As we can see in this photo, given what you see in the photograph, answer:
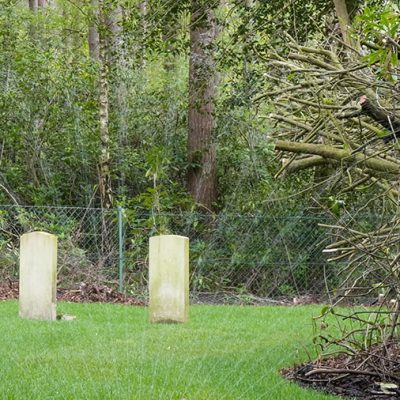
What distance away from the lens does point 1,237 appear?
15.1 metres

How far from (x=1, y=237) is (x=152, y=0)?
17.4ft

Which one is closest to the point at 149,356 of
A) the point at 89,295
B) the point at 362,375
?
the point at 362,375

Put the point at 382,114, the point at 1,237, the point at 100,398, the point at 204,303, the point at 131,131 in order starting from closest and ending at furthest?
the point at 100,398 → the point at 382,114 → the point at 204,303 → the point at 1,237 → the point at 131,131

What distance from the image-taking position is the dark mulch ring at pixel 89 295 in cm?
1327

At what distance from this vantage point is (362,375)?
646cm

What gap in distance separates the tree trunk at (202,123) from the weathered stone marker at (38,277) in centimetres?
678

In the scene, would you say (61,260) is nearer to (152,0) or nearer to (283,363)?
(152,0)

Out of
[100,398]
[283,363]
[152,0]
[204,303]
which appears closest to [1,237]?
[204,303]

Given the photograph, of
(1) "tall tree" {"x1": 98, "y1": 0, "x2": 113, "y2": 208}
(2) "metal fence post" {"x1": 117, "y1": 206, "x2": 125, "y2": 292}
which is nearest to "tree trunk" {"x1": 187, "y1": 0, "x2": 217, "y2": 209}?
(1) "tall tree" {"x1": 98, "y1": 0, "x2": 113, "y2": 208}

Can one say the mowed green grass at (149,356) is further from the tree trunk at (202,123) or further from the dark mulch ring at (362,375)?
the tree trunk at (202,123)

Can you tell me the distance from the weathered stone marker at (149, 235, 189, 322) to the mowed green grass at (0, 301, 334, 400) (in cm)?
23

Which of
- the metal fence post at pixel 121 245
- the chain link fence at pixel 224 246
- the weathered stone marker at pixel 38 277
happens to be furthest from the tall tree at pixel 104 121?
the weathered stone marker at pixel 38 277

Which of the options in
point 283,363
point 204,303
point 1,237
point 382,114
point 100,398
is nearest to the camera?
point 100,398

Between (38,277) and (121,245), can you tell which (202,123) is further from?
(38,277)
